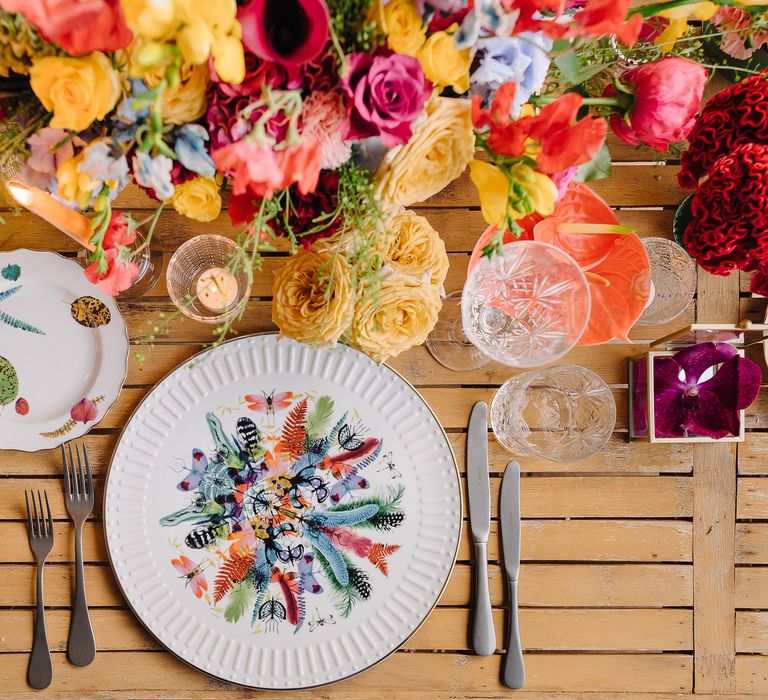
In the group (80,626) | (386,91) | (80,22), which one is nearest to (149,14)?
(80,22)

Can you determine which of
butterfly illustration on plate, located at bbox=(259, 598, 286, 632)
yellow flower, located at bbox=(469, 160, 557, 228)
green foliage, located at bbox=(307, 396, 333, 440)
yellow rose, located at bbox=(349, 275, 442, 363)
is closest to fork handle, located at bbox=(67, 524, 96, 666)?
butterfly illustration on plate, located at bbox=(259, 598, 286, 632)

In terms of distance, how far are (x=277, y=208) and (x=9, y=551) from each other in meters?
0.85

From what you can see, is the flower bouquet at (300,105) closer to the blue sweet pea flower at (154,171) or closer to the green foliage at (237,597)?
the blue sweet pea flower at (154,171)

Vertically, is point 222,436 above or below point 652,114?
below

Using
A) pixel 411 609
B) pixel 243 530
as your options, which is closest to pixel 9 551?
pixel 243 530

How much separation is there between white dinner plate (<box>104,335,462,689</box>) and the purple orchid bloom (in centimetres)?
36

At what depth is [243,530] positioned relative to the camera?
3.35ft

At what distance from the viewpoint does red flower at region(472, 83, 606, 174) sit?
0.50m

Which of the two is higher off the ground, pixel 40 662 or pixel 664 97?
pixel 664 97

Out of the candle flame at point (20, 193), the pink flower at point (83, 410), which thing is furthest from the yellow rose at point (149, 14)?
the pink flower at point (83, 410)

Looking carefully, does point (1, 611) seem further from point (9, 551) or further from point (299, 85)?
point (299, 85)

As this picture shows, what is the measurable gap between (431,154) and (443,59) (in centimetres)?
8

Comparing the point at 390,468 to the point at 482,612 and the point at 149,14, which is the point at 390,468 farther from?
the point at 149,14

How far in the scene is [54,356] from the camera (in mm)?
1006
